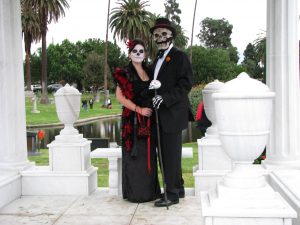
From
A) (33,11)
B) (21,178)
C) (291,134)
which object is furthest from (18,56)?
(33,11)

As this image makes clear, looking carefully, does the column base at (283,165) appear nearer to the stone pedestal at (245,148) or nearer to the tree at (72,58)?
the stone pedestal at (245,148)

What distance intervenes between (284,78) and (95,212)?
249 centimetres

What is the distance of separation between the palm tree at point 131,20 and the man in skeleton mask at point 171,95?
1801 inches

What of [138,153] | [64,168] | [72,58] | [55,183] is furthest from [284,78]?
[72,58]

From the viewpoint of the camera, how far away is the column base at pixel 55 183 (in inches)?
217

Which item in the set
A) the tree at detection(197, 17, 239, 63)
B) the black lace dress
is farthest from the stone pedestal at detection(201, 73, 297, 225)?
the tree at detection(197, 17, 239, 63)

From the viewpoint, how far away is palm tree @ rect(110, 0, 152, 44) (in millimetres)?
50469

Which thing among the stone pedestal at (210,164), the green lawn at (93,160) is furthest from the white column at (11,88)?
the green lawn at (93,160)

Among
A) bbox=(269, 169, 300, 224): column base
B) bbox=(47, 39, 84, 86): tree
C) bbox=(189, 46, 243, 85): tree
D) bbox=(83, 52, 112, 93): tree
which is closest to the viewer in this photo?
bbox=(269, 169, 300, 224): column base

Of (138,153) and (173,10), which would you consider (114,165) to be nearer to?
(138,153)

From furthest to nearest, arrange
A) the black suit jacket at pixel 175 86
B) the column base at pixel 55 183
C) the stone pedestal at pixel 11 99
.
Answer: the column base at pixel 55 183 < the stone pedestal at pixel 11 99 < the black suit jacket at pixel 175 86

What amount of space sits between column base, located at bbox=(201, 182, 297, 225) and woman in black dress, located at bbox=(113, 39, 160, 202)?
1985mm

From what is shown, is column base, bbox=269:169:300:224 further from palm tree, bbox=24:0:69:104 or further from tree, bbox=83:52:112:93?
tree, bbox=83:52:112:93

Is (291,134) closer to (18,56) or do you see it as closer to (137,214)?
(137,214)
